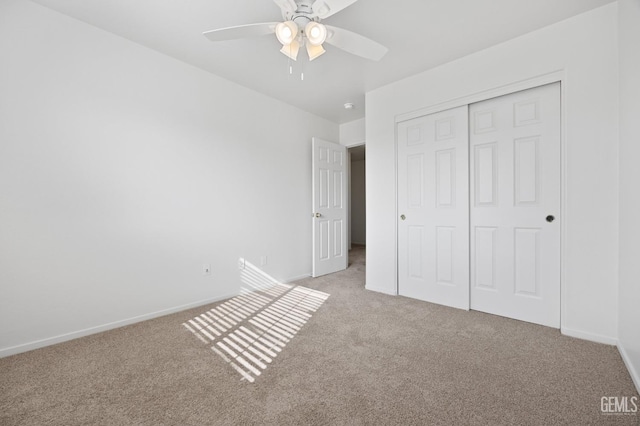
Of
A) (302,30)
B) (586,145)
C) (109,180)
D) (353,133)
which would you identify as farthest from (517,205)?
(109,180)

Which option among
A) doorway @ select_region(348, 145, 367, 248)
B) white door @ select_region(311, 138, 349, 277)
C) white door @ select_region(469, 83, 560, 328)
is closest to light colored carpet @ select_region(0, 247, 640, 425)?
white door @ select_region(469, 83, 560, 328)

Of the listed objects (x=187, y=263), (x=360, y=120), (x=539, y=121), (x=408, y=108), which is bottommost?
(x=187, y=263)

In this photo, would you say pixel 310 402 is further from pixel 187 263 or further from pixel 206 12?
pixel 206 12

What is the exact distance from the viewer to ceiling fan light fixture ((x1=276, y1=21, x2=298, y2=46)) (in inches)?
66.6

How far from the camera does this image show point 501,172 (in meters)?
2.55

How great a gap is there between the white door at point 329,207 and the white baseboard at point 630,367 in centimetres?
307

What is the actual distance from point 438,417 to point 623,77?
2562mm

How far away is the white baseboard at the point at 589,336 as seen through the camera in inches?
78.5

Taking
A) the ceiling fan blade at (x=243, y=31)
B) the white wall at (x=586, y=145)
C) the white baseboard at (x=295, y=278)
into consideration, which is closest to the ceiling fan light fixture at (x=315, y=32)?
the ceiling fan blade at (x=243, y=31)

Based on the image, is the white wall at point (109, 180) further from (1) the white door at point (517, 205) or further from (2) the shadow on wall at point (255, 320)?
(1) the white door at point (517, 205)

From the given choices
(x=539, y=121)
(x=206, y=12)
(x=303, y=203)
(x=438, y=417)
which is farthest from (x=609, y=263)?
(x=206, y=12)

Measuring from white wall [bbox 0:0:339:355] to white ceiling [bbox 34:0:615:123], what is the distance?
0.25 m

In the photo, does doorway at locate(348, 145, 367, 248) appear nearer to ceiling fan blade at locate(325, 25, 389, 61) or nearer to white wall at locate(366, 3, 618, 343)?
white wall at locate(366, 3, 618, 343)

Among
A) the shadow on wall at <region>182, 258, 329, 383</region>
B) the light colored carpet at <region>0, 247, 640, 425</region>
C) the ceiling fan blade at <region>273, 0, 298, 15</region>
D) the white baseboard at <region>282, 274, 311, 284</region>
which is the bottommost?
the shadow on wall at <region>182, 258, 329, 383</region>
